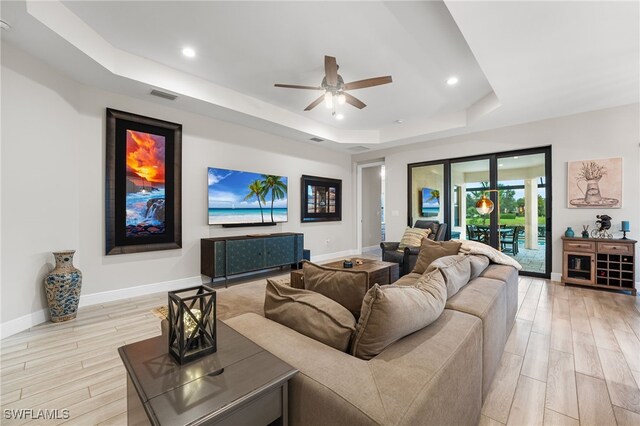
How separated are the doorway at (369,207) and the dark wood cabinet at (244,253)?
3152 millimetres

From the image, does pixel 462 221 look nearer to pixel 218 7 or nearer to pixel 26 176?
pixel 218 7

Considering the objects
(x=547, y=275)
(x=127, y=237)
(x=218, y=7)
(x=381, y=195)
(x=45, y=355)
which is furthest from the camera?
(x=381, y=195)

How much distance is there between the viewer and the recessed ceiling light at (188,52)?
3230 millimetres

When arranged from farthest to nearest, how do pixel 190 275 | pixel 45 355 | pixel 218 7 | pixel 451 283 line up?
1. pixel 190 275
2. pixel 218 7
3. pixel 45 355
4. pixel 451 283

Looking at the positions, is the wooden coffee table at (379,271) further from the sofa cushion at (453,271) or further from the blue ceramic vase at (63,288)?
the blue ceramic vase at (63,288)

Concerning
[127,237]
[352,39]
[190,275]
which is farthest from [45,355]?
[352,39]

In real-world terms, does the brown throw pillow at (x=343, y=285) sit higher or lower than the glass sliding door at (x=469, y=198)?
lower

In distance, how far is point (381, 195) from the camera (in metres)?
9.14

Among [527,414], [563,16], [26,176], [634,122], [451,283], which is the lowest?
[527,414]

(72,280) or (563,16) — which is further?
(72,280)

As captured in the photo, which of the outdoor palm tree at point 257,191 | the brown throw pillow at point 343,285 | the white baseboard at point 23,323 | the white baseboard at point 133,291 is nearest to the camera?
the brown throw pillow at point 343,285

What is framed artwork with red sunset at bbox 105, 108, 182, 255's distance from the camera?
3.64 meters

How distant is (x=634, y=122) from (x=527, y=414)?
4915 mm

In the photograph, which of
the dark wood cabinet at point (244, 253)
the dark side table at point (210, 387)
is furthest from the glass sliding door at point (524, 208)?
the dark side table at point (210, 387)
